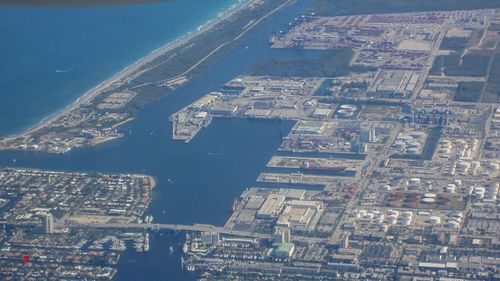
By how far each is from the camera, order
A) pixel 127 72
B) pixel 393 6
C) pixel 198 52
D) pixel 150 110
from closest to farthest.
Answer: pixel 150 110 < pixel 127 72 < pixel 198 52 < pixel 393 6

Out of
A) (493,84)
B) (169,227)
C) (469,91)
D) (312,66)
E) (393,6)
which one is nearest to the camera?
(169,227)

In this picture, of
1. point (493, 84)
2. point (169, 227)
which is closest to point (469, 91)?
point (493, 84)

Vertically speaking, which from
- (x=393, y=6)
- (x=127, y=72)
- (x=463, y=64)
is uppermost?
(x=463, y=64)

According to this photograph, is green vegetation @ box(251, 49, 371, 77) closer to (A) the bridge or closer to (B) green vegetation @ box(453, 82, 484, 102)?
(B) green vegetation @ box(453, 82, 484, 102)

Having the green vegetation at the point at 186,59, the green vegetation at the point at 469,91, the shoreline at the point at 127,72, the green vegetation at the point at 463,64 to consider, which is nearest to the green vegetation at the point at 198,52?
the green vegetation at the point at 186,59

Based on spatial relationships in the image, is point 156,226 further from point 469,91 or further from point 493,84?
point 493,84

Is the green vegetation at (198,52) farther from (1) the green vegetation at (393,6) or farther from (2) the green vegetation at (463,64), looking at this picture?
(2) the green vegetation at (463,64)
